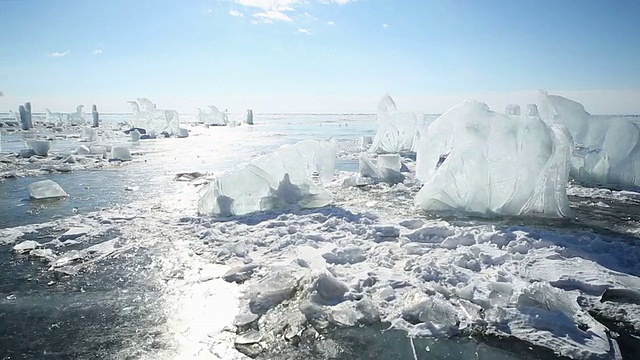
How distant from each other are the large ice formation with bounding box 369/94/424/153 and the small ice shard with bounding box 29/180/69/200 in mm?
15130

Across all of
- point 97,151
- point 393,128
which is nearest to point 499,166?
point 393,128

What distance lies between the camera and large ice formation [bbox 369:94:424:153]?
20391 mm

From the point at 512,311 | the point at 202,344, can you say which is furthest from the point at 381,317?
the point at 202,344

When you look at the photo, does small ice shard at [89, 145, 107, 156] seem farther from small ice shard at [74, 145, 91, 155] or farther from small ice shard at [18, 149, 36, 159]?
small ice shard at [18, 149, 36, 159]

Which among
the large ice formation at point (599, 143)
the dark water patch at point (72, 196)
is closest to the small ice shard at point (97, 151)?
the dark water patch at point (72, 196)

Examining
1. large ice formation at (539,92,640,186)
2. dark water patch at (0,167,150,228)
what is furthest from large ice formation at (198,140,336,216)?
large ice formation at (539,92,640,186)

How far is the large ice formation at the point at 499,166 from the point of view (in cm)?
723

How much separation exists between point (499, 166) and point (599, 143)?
666cm

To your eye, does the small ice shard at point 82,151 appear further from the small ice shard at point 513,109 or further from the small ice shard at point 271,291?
the small ice shard at point 513,109

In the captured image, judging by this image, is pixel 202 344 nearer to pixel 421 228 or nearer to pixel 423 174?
pixel 421 228

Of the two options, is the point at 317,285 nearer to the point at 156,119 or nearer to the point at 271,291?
the point at 271,291

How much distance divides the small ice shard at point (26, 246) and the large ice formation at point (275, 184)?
112 inches

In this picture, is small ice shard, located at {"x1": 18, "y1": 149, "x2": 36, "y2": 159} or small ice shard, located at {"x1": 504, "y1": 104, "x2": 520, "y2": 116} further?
small ice shard, located at {"x1": 504, "y1": 104, "x2": 520, "y2": 116}

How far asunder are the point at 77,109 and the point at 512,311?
67.2m
